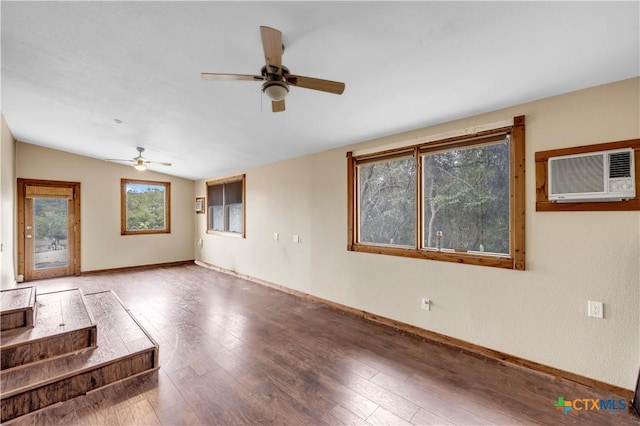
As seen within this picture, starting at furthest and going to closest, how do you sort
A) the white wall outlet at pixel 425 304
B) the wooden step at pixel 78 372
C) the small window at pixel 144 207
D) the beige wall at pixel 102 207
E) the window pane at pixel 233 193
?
the small window at pixel 144 207 < the window pane at pixel 233 193 < the beige wall at pixel 102 207 < the white wall outlet at pixel 425 304 < the wooden step at pixel 78 372

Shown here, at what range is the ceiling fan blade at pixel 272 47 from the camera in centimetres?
153

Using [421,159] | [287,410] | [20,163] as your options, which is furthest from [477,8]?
[20,163]

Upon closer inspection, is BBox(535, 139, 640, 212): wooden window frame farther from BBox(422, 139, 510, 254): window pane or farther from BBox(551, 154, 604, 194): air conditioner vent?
BBox(422, 139, 510, 254): window pane

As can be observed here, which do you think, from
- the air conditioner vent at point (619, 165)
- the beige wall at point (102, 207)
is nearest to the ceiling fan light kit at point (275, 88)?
the air conditioner vent at point (619, 165)

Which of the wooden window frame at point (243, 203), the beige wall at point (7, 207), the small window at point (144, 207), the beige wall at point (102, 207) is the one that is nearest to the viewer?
the beige wall at point (7, 207)

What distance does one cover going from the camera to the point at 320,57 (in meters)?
2.13

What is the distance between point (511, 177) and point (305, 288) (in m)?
3.37

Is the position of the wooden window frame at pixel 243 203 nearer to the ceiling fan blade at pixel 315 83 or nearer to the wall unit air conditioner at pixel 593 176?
the ceiling fan blade at pixel 315 83

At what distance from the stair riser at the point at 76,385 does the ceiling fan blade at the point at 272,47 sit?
2.68 meters

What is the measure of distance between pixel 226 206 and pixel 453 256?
5430mm

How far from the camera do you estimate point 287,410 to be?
1991mm

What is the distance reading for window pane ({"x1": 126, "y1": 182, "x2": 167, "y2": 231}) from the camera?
6.95m

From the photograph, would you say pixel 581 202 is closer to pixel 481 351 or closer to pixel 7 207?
pixel 481 351

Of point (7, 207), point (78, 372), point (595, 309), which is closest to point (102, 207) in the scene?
point (7, 207)
